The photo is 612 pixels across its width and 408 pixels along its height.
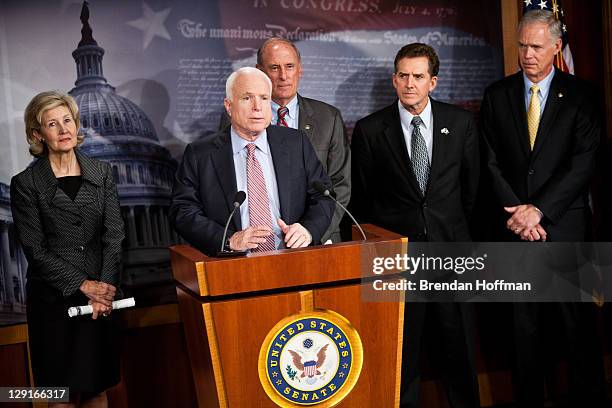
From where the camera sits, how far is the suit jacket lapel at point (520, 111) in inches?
163

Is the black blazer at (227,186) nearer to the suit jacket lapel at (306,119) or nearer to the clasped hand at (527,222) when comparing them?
the suit jacket lapel at (306,119)

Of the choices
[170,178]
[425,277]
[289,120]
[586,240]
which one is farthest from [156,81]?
[586,240]

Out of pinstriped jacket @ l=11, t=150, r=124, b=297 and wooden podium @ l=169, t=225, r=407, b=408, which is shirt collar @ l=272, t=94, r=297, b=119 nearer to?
pinstriped jacket @ l=11, t=150, r=124, b=297

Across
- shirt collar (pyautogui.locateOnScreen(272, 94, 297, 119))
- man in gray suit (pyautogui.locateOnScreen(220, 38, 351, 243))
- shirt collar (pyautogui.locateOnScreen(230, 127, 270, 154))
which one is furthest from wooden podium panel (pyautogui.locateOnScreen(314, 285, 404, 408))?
shirt collar (pyautogui.locateOnScreen(272, 94, 297, 119))

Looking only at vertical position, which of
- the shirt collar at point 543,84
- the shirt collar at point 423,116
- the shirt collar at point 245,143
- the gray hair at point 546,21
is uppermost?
the gray hair at point 546,21

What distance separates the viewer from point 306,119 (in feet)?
13.5

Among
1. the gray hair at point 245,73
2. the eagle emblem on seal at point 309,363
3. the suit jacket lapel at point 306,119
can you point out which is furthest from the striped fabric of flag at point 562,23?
the eagle emblem on seal at point 309,363

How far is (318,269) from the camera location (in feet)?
9.73

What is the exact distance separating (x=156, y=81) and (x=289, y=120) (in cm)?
82

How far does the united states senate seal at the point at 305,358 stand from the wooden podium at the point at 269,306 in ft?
0.10

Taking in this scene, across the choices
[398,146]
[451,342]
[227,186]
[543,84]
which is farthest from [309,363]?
[543,84]

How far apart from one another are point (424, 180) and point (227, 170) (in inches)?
43.5

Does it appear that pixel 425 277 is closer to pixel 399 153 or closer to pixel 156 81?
pixel 399 153

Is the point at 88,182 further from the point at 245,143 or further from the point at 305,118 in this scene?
the point at 305,118
